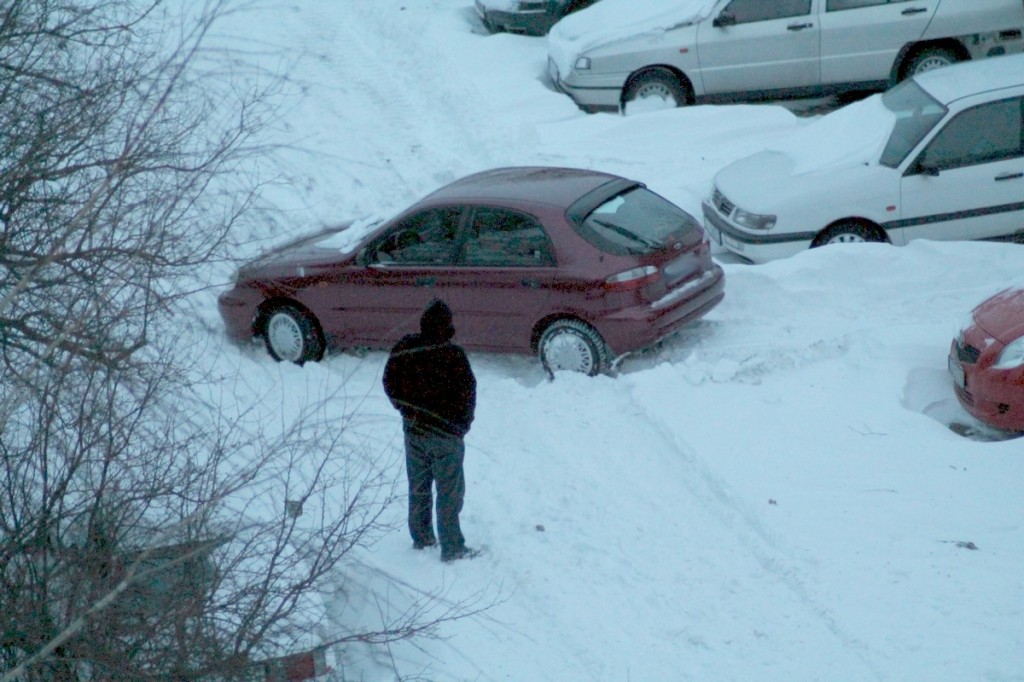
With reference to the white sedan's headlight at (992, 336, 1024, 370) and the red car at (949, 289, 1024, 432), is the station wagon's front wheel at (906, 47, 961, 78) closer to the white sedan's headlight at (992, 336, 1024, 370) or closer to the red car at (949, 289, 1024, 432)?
the red car at (949, 289, 1024, 432)

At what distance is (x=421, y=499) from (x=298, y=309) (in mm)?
3460

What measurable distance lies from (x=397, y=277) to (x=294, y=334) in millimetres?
1148

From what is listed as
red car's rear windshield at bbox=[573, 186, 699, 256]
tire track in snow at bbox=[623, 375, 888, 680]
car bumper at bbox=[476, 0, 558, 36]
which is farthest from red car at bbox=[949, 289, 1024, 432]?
car bumper at bbox=[476, 0, 558, 36]

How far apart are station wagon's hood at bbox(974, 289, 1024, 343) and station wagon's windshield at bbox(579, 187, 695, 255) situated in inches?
89.9

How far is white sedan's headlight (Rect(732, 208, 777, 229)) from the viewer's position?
10.1 m

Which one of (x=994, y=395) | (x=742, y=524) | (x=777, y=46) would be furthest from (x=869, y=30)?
(x=742, y=524)

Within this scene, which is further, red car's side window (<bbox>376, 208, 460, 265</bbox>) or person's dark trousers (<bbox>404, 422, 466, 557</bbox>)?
red car's side window (<bbox>376, 208, 460, 265</bbox>)

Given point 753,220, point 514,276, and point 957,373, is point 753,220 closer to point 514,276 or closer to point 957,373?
point 514,276

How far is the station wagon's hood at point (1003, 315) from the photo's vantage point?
735cm

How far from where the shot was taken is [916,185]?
32.4ft

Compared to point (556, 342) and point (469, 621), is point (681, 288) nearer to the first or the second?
point (556, 342)

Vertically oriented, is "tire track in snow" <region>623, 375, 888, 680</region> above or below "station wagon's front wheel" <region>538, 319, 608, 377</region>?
below

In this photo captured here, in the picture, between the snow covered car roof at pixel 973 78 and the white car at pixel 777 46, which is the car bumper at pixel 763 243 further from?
the white car at pixel 777 46

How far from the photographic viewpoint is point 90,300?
4.86m
